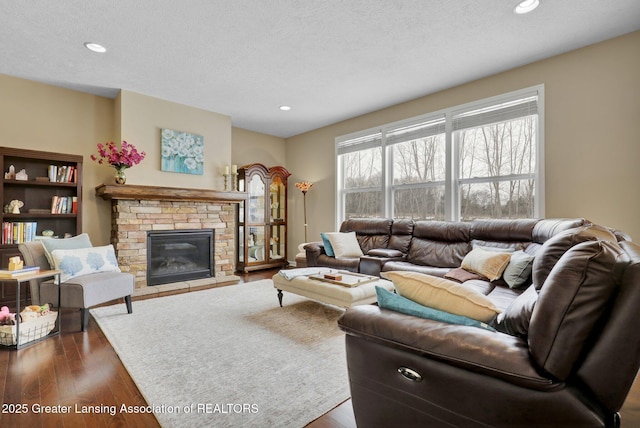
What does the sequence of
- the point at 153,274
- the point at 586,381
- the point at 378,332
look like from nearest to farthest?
the point at 586,381
the point at 378,332
the point at 153,274

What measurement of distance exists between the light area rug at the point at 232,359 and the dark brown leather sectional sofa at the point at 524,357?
58 cm

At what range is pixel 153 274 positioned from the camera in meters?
Result: 4.45

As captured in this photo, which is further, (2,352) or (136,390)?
(2,352)

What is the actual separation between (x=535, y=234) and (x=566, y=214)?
1.97 ft

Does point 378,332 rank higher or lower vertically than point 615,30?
lower

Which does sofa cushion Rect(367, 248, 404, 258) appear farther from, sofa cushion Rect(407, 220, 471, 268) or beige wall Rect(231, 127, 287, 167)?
beige wall Rect(231, 127, 287, 167)

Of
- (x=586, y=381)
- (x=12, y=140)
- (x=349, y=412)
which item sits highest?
(x=12, y=140)

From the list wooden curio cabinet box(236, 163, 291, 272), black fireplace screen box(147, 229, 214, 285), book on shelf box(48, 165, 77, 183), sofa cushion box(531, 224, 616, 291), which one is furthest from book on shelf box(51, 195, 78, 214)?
sofa cushion box(531, 224, 616, 291)

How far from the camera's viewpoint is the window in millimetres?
3564

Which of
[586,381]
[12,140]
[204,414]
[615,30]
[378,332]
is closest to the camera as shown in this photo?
[586,381]

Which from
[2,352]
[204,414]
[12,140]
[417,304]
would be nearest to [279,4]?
[417,304]

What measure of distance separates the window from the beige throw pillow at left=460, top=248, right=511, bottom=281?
99 cm

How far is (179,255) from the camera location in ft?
15.7

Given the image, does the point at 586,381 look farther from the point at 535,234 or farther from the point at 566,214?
the point at 566,214
